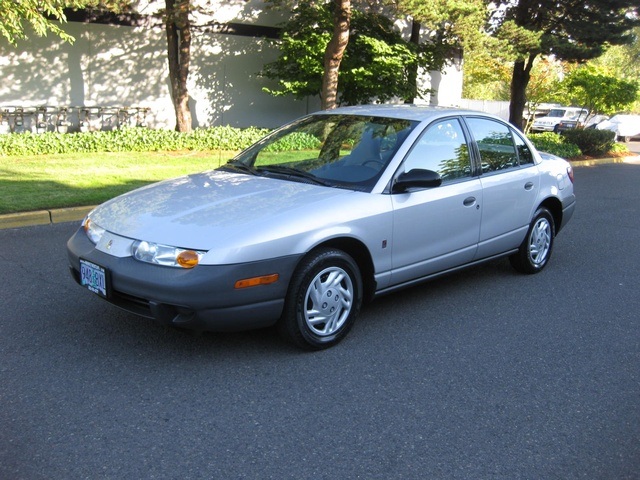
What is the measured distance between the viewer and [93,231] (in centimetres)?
452

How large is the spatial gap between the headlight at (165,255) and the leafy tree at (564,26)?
1621 centimetres

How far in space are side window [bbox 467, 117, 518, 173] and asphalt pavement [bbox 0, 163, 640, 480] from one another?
3.72 ft

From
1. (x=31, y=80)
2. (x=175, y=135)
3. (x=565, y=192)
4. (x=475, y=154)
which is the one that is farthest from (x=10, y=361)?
(x=31, y=80)

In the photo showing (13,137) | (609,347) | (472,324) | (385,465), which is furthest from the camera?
(13,137)

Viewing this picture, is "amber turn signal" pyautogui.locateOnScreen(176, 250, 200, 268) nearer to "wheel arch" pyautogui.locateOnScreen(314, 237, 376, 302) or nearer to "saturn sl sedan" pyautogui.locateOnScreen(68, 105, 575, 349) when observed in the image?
"saturn sl sedan" pyautogui.locateOnScreen(68, 105, 575, 349)

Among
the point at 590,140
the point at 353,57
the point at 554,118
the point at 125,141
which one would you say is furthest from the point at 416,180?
the point at 554,118

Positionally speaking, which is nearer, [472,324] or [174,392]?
[174,392]

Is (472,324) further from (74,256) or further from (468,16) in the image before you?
(468,16)

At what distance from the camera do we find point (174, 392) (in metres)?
3.86

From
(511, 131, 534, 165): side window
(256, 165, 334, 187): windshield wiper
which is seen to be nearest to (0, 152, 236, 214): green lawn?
(256, 165, 334, 187): windshield wiper

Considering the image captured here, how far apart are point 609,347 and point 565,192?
92.0 inches

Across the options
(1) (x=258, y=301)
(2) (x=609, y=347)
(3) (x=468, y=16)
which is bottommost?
(2) (x=609, y=347)

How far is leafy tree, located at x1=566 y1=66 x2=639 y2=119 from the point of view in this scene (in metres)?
21.1

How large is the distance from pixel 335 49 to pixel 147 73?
666 cm
